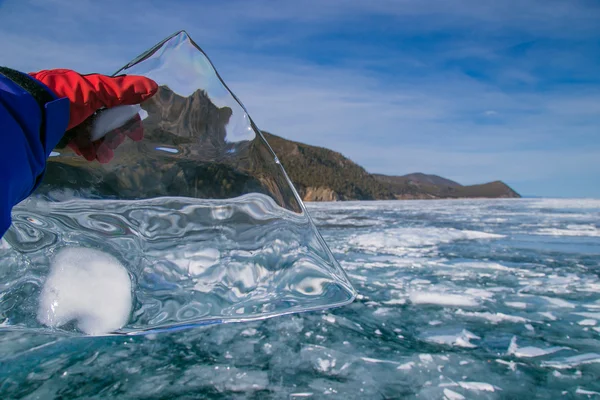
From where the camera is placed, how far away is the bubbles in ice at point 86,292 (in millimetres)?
1524

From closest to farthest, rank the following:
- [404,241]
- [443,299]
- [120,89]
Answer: [120,89] < [443,299] < [404,241]

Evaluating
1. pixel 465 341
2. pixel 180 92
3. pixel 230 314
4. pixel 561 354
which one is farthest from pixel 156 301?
pixel 561 354

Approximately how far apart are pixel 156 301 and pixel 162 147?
0.67 metres

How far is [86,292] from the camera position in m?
1.55

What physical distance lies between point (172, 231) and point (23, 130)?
2.55 ft

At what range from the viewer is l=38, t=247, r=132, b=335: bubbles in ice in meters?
1.52

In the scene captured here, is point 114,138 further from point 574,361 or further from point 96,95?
point 574,361

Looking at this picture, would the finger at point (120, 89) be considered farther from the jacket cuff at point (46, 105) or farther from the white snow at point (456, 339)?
the white snow at point (456, 339)

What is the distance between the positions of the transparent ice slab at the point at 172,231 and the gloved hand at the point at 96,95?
0.11 ft

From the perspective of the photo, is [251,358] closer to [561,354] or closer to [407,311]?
[407,311]

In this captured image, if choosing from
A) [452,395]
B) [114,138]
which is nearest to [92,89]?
[114,138]

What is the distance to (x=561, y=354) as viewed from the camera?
1778mm

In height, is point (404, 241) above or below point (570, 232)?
below

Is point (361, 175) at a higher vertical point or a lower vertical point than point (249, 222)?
higher
